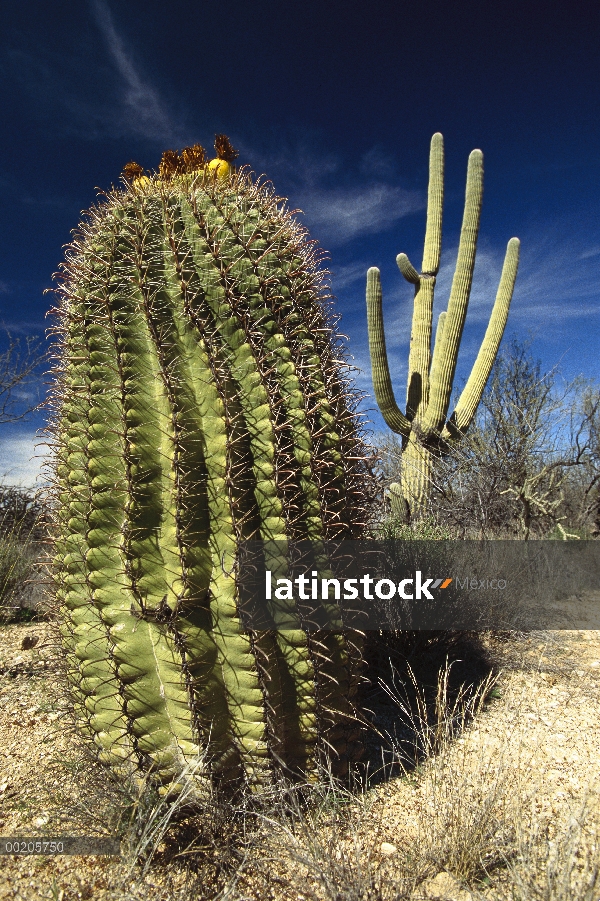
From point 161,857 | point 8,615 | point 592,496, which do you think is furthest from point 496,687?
point 592,496

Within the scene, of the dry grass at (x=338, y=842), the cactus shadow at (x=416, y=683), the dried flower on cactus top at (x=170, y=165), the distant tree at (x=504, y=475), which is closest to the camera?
the dry grass at (x=338, y=842)

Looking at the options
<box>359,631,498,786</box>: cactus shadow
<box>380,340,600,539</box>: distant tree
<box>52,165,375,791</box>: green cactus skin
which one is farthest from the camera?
<box>380,340,600,539</box>: distant tree

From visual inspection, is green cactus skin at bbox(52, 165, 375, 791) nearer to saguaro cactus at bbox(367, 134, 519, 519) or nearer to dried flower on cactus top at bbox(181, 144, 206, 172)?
dried flower on cactus top at bbox(181, 144, 206, 172)

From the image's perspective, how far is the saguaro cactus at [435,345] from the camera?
32.2ft

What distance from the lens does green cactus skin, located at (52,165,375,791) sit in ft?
6.96

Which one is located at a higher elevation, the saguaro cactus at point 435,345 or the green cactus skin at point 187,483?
the saguaro cactus at point 435,345

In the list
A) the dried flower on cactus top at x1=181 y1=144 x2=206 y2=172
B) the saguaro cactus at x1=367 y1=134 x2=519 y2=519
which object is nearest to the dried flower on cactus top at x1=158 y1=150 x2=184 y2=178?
the dried flower on cactus top at x1=181 y1=144 x2=206 y2=172

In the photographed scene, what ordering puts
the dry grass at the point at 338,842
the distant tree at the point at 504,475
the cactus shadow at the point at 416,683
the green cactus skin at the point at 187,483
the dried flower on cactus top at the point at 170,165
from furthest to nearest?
the distant tree at the point at 504,475, the cactus shadow at the point at 416,683, the dried flower on cactus top at the point at 170,165, the green cactus skin at the point at 187,483, the dry grass at the point at 338,842

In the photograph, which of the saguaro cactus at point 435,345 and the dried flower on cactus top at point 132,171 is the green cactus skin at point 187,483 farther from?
the saguaro cactus at point 435,345

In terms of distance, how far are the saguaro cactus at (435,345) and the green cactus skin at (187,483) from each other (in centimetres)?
730

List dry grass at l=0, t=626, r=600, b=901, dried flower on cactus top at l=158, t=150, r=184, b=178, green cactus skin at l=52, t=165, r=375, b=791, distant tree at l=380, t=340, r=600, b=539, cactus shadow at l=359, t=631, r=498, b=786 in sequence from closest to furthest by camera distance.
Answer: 1. dry grass at l=0, t=626, r=600, b=901
2. green cactus skin at l=52, t=165, r=375, b=791
3. dried flower on cactus top at l=158, t=150, r=184, b=178
4. cactus shadow at l=359, t=631, r=498, b=786
5. distant tree at l=380, t=340, r=600, b=539

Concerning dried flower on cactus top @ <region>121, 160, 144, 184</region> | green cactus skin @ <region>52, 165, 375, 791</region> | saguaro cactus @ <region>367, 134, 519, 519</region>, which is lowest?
green cactus skin @ <region>52, 165, 375, 791</region>

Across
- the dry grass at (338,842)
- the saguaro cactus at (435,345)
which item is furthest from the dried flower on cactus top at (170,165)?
the saguaro cactus at (435,345)

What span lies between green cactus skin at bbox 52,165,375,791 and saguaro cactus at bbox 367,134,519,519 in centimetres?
730
